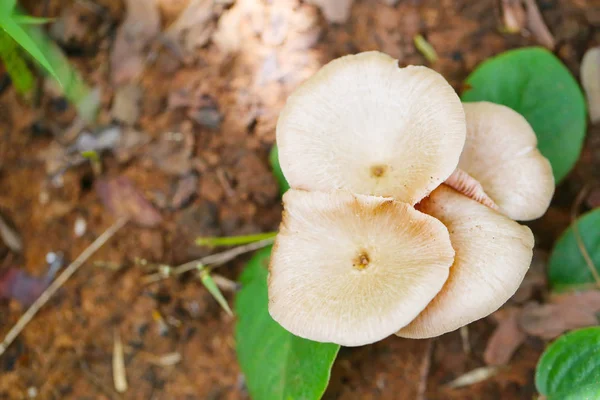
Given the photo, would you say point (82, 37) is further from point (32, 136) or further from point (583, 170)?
point (583, 170)

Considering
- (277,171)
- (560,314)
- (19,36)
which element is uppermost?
(19,36)

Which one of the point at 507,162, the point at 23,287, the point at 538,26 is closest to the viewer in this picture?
the point at 507,162

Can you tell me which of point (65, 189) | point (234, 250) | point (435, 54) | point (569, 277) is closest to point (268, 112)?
point (234, 250)

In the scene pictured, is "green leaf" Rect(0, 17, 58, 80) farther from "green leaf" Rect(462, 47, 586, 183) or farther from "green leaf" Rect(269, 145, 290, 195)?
"green leaf" Rect(462, 47, 586, 183)

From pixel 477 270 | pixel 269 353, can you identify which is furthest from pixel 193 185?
pixel 477 270

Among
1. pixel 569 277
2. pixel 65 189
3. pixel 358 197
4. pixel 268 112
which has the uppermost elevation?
pixel 358 197

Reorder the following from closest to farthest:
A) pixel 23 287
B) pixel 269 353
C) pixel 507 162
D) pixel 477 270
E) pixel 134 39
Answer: pixel 477 270, pixel 507 162, pixel 269 353, pixel 23 287, pixel 134 39

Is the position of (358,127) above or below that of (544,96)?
above

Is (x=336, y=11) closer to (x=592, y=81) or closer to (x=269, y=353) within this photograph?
(x=592, y=81)
